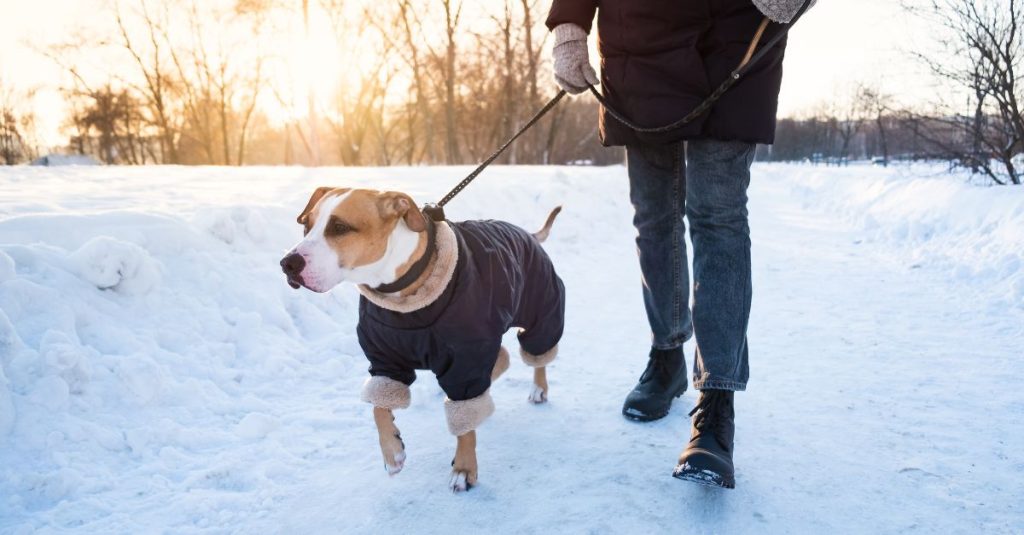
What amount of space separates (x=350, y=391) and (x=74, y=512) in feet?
3.98

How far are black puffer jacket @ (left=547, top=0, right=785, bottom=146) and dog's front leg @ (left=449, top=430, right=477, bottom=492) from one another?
1.34m

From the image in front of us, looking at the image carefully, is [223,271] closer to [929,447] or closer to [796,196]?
[929,447]

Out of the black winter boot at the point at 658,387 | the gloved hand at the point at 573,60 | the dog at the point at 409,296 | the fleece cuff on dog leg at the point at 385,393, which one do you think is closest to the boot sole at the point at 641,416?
the black winter boot at the point at 658,387

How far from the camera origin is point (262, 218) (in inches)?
169

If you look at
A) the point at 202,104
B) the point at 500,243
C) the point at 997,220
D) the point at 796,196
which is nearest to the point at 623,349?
the point at 500,243

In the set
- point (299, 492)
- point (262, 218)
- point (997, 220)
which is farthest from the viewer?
point (997, 220)

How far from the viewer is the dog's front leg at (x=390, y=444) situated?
202 centimetres

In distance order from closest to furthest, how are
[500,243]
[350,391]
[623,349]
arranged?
1. [500,243]
2. [350,391]
3. [623,349]

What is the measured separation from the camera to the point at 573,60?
7.49ft

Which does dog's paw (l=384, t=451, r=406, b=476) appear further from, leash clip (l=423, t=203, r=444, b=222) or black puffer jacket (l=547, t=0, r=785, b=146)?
black puffer jacket (l=547, t=0, r=785, b=146)

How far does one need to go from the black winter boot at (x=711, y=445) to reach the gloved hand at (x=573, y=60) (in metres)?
1.29

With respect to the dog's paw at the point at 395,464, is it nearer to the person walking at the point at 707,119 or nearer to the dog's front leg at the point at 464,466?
the dog's front leg at the point at 464,466

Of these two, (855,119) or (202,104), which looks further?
(855,119)

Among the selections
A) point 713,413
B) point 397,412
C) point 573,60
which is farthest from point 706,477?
point 573,60
